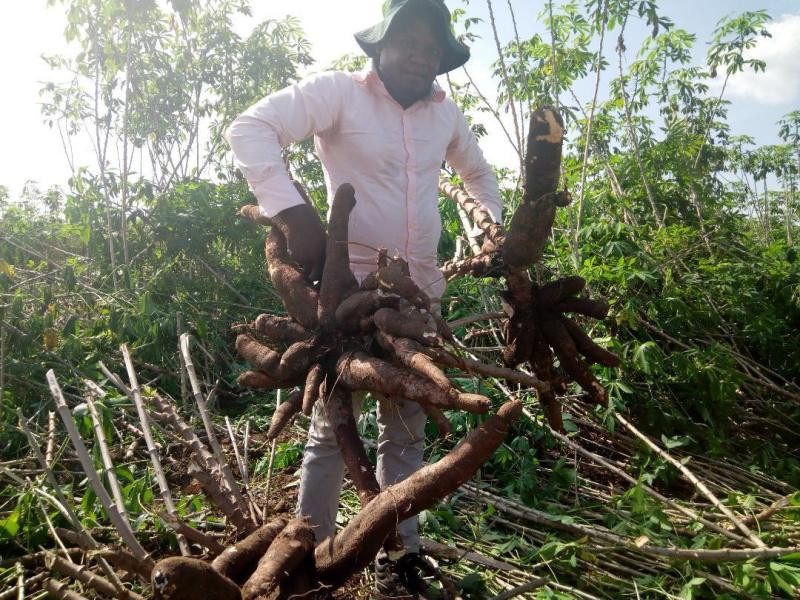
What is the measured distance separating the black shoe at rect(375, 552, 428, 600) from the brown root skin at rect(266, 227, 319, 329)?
73 centimetres

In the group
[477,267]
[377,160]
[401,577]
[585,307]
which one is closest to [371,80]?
[377,160]

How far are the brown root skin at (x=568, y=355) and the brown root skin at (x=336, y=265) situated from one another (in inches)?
21.8

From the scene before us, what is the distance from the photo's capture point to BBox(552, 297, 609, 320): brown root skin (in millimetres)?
1341

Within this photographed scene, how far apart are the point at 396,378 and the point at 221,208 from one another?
3146mm

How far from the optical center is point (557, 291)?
4.40 feet

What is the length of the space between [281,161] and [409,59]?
1.58 feet

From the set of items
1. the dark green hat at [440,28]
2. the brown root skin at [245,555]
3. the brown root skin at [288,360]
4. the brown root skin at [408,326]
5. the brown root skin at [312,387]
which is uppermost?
the dark green hat at [440,28]

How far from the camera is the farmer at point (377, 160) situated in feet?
4.20

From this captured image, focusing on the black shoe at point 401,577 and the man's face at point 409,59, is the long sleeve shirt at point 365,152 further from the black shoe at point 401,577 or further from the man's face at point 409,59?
the black shoe at point 401,577

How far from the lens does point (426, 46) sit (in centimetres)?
141

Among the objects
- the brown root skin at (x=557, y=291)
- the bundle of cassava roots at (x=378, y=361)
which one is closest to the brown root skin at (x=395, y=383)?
the bundle of cassava roots at (x=378, y=361)

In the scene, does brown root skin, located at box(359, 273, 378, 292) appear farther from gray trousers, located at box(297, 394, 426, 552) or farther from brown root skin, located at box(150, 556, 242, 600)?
brown root skin, located at box(150, 556, 242, 600)

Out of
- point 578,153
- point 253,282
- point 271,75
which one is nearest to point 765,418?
point 578,153

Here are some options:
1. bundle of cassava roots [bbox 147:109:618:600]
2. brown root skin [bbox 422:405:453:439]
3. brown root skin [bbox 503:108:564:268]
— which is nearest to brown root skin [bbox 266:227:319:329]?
bundle of cassava roots [bbox 147:109:618:600]
